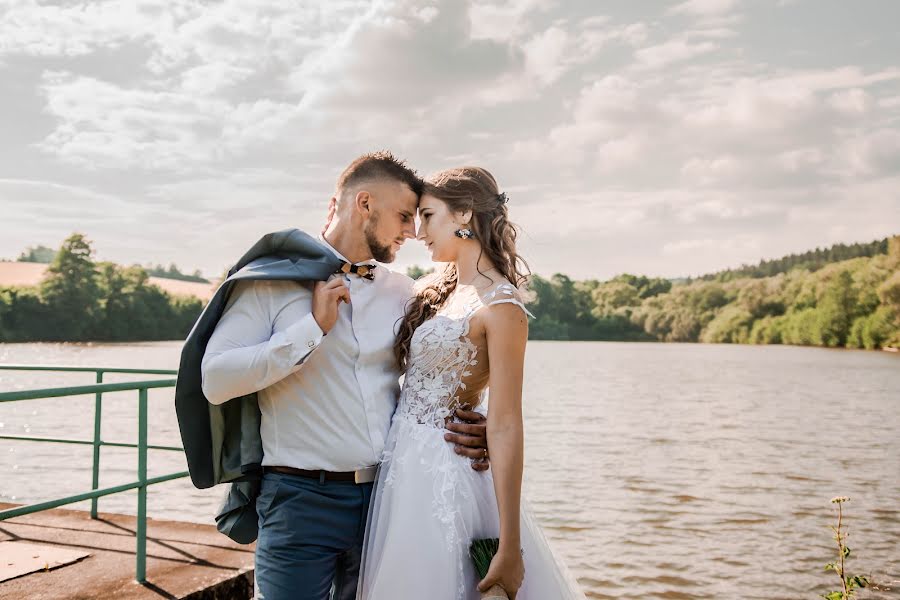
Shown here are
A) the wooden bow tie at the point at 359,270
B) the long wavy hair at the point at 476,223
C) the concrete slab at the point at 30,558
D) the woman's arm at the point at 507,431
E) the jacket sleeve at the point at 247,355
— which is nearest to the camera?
the jacket sleeve at the point at 247,355

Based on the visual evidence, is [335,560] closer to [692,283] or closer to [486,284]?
[486,284]

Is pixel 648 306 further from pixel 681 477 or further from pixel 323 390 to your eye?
pixel 323 390

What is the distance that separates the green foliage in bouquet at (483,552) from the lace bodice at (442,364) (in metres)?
0.38

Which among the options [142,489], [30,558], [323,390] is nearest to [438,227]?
[323,390]

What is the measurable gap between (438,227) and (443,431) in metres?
0.69

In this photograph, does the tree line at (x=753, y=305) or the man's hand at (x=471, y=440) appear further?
the tree line at (x=753, y=305)

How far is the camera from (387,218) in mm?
2684

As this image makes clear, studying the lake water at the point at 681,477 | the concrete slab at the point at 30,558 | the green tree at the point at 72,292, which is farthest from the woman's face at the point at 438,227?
the green tree at the point at 72,292

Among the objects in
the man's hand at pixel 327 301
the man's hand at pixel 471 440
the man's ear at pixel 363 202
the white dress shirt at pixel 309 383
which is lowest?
the man's hand at pixel 471 440

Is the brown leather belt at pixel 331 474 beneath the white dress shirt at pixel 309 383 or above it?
beneath

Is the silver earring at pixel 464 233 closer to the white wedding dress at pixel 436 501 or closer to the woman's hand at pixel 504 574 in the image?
the white wedding dress at pixel 436 501

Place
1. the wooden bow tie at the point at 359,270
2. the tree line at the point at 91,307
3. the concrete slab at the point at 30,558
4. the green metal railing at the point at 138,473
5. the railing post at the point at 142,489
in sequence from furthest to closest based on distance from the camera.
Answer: the tree line at the point at 91,307 → the concrete slab at the point at 30,558 → the railing post at the point at 142,489 → the green metal railing at the point at 138,473 → the wooden bow tie at the point at 359,270

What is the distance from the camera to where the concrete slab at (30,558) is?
3926 millimetres

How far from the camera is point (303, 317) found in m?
2.35
